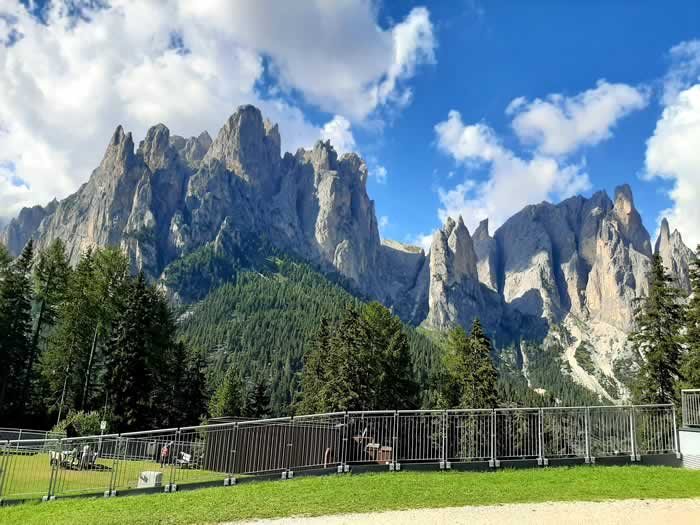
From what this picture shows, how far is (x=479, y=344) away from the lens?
4847 centimetres

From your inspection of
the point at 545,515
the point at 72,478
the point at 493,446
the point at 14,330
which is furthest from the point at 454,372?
the point at 545,515

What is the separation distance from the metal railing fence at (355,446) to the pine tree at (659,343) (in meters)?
17.0

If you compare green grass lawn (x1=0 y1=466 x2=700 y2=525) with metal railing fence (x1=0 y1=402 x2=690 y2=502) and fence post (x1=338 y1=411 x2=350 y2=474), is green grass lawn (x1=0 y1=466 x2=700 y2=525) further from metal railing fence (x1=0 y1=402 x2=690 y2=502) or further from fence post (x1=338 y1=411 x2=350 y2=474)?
metal railing fence (x1=0 y1=402 x2=690 y2=502)

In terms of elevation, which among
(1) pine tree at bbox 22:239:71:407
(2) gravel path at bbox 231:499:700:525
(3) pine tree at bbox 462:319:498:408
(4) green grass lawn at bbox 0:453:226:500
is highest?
(1) pine tree at bbox 22:239:71:407

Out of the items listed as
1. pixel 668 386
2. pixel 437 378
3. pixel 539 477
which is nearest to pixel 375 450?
pixel 539 477

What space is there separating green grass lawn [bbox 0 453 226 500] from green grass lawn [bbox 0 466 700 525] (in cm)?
104

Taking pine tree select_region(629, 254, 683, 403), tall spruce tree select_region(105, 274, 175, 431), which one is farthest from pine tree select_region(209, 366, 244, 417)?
pine tree select_region(629, 254, 683, 403)

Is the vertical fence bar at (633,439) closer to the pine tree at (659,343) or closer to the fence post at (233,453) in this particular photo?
the fence post at (233,453)

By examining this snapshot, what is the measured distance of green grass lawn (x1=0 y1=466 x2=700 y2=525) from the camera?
11.6 meters

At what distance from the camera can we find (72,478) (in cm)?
1633

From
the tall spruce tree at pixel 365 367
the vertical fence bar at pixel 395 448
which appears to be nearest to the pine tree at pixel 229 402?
the tall spruce tree at pixel 365 367

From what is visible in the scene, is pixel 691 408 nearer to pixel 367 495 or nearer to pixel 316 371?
pixel 367 495

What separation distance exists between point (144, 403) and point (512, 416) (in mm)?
30385

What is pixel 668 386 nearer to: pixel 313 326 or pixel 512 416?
pixel 512 416
